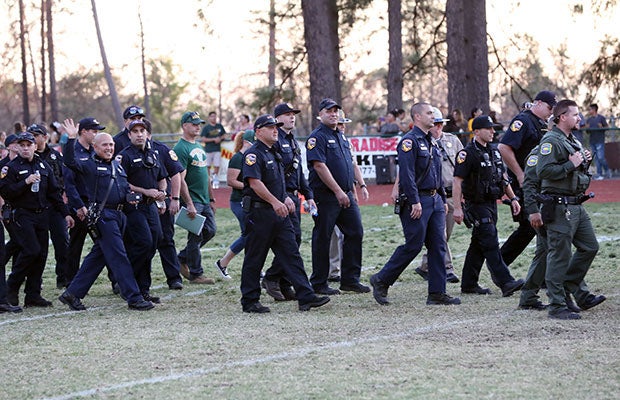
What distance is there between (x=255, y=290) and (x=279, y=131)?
5.80 ft

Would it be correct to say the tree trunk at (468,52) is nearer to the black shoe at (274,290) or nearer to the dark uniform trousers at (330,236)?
the dark uniform trousers at (330,236)

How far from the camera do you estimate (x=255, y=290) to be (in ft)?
33.9

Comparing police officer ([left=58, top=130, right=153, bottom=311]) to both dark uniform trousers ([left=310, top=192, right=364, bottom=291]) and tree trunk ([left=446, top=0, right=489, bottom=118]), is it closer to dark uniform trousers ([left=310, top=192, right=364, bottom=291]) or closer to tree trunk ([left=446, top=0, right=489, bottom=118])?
dark uniform trousers ([left=310, top=192, right=364, bottom=291])

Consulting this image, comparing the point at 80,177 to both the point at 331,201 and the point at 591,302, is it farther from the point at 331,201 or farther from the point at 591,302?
the point at 591,302

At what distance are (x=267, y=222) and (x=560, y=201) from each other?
2628 mm

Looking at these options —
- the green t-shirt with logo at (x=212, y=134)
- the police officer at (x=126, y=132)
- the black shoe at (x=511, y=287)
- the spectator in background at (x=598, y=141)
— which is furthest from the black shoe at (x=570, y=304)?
the green t-shirt with logo at (x=212, y=134)

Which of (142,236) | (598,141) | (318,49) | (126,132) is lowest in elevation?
(142,236)

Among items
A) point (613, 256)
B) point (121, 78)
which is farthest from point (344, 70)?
point (613, 256)

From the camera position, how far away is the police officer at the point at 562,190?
9141mm

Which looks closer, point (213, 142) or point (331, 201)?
point (331, 201)

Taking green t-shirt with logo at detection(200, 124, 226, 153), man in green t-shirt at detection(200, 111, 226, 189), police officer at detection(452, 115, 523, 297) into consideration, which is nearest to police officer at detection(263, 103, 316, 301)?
police officer at detection(452, 115, 523, 297)

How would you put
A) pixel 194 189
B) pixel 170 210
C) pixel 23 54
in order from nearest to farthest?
pixel 170 210 < pixel 194 189 < pixel 23 54

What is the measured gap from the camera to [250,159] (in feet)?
33.2

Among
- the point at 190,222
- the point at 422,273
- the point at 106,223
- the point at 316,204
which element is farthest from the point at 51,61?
the point at 106,223
